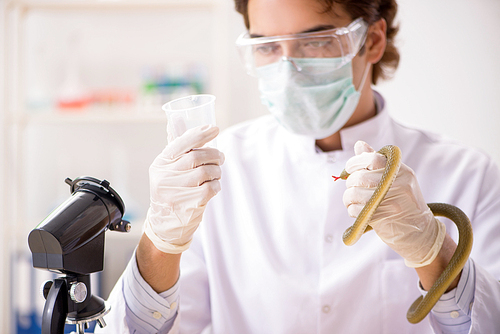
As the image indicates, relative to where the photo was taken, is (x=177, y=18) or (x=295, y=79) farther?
(x=177, y=18)

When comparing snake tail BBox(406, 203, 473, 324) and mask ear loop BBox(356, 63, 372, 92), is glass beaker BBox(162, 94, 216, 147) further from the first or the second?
mask ear loop BBox(356, 63, 372, 92)

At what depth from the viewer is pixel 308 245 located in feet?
4.07

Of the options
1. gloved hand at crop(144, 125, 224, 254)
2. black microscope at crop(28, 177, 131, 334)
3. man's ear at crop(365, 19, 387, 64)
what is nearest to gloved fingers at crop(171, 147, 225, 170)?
gloved hand at crop(144, 125, 224, 254)

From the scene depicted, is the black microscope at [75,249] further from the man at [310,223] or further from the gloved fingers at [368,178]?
the gloved fingers at [368,178]

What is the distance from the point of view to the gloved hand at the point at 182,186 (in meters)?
0.82

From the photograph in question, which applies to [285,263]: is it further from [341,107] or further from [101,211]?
[101,211]

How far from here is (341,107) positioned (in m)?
1.26

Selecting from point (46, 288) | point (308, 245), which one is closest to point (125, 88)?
point (308, 245)

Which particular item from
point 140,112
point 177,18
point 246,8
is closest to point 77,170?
point 140,112

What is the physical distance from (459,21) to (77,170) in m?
2.43

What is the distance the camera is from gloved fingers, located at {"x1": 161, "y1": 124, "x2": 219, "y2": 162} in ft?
2.63

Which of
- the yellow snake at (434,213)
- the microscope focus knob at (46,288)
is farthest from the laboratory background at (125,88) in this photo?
the microscope focus knob at (46,288)

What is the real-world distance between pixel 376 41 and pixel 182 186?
2.84ft

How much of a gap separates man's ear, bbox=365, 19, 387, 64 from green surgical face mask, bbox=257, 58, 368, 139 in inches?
6.1
